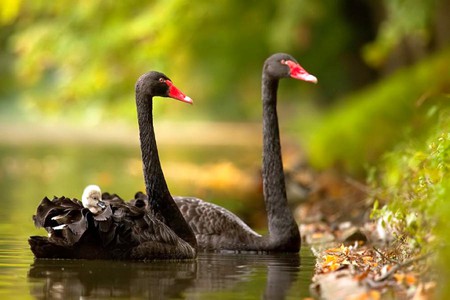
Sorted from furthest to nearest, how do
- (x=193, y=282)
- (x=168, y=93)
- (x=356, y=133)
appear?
1. (x=356, y=133)
2. (x=168, y=93)
3. (x=193, y=282)

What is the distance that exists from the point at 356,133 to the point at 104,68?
664 centimetres

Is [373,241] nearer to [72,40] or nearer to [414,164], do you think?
[414,164]

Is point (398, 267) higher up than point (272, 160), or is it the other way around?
point (272, 160)

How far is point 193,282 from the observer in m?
8.02

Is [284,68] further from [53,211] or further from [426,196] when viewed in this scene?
[53,211]

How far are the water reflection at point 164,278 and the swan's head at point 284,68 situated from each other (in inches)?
74.2

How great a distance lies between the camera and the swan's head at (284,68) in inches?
418

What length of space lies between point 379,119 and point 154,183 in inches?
346

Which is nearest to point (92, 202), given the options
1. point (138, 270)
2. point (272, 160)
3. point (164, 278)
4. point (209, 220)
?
point (138, 270)

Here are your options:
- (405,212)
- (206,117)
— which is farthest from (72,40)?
(206,117)

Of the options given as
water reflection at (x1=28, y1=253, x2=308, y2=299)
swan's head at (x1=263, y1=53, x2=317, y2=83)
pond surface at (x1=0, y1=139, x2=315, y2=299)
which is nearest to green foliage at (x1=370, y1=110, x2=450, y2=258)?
pond surface at (x1=0, y1=139, x2=315, y2=299)

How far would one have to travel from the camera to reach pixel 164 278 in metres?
8.15

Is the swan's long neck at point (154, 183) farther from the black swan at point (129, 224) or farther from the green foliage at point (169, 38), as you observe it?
the green foliage at point (169, 38)

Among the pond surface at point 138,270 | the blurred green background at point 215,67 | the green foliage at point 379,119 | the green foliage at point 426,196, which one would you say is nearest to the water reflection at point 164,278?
the pond surface at point 138,270
